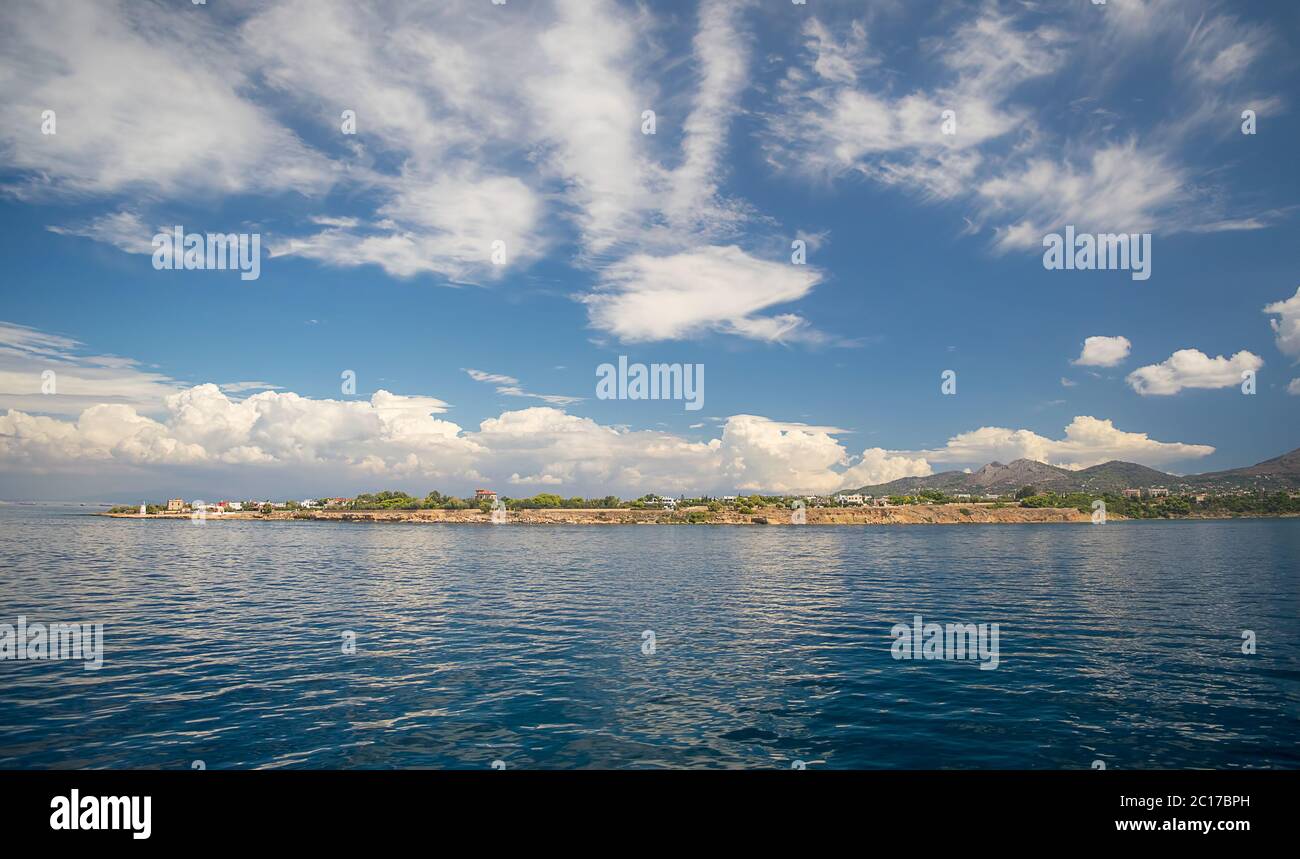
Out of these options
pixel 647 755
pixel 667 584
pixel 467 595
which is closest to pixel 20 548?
pixel 467 595

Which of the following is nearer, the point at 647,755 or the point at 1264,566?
the point at 647,755

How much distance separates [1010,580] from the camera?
77.9 m

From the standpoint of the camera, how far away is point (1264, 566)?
298 ft

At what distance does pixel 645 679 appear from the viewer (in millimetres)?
31578

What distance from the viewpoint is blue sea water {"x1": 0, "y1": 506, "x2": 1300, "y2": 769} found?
866 inches

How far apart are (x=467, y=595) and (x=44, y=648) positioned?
33067 millimetres

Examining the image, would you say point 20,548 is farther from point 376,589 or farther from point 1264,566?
point 1264,566

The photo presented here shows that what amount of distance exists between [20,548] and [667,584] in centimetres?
12247

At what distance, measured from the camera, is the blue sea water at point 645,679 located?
22.0 metres
